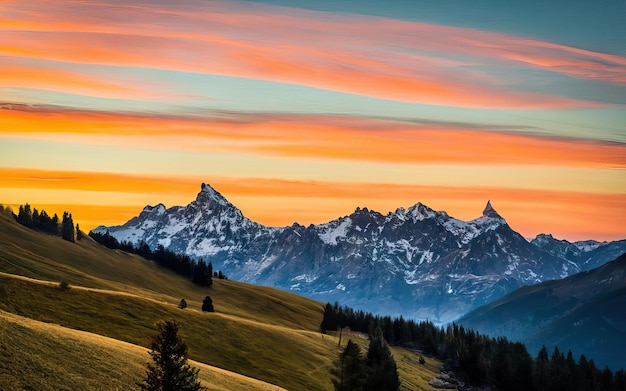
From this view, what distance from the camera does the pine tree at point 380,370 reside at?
143000 mm

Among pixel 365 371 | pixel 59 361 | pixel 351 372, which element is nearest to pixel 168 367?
pixel 59 361

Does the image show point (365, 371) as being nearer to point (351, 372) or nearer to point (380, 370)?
point (351, 372)

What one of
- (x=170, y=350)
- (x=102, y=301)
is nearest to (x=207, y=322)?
(x=102, y=301)

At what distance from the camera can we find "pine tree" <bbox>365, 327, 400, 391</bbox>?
143000mm

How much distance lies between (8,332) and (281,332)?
405ft

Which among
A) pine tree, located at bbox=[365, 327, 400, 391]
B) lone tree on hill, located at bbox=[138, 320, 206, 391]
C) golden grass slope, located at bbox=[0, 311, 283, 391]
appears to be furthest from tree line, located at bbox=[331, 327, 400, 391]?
lone tree on hill, located at bbox=[138, 320, 206, 391]

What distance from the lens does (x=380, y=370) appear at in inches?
6024

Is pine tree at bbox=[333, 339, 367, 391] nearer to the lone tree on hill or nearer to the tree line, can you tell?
the tree line

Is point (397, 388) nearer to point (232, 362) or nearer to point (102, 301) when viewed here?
point (232, 362)

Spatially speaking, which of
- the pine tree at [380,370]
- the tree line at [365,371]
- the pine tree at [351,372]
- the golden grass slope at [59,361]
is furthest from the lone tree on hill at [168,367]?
the pine tree at [380,370]

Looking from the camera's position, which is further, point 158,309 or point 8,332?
point 158,309

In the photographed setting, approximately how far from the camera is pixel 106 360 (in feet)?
267

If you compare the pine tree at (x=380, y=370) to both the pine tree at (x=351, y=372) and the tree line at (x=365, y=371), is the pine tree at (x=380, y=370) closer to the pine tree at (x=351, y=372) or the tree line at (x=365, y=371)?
the tree line at (x=365, y=371)

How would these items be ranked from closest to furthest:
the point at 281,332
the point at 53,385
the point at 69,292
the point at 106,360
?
the point at 53,385
the point at 106,360
the point at 69,292
the point at 281,332
